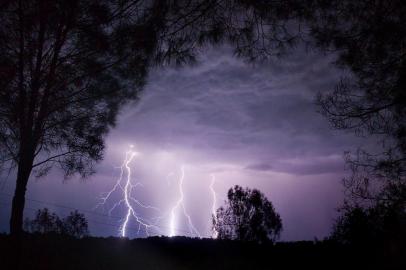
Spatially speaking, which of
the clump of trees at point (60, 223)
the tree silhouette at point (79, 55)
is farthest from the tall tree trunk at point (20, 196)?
the clump of trees at point (60, 223)

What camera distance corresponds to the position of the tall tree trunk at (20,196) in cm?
605

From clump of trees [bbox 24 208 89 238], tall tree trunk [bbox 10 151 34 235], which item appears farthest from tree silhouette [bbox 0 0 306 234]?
clump of trees [bbox 24 208 89 238]

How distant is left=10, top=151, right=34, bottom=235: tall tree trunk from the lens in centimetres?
605

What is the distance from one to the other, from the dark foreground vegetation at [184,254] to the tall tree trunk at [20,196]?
4.64 feet

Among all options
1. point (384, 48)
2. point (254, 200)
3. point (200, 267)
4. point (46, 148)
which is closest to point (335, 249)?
point (200, 267)

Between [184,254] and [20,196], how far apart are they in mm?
4341

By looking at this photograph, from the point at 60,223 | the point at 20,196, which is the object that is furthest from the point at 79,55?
the point at 60,223

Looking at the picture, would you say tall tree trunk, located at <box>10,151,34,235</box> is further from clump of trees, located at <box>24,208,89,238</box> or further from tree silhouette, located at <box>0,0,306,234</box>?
clump of trees, located at <box>24,208,89,238</box>

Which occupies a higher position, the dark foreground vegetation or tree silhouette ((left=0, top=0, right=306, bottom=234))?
tree silhouette ((left=0, top=0, right=306, bottom=234))

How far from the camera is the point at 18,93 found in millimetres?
6434

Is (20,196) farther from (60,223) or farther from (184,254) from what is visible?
(60,223)

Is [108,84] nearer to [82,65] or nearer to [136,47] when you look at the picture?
[82,65]

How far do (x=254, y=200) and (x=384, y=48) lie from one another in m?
22.5

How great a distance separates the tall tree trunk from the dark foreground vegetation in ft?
4.64
